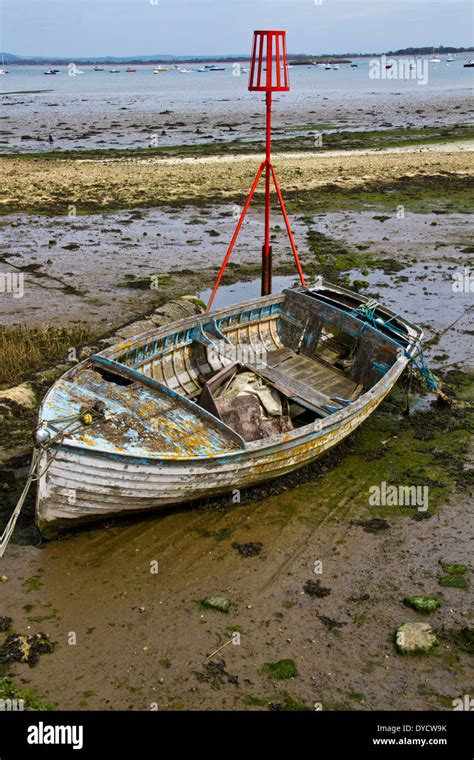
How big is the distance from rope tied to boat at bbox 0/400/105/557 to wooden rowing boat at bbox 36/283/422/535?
19 mm

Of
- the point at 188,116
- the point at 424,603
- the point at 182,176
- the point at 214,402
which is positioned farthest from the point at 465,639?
the point at 188,116

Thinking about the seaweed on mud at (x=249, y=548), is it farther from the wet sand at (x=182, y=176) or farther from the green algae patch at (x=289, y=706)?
the wet sand at (x=182, y=176)

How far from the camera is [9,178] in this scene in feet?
94.4

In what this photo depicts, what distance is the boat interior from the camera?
8.04 meters

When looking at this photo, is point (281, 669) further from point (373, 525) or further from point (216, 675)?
point (373, 525)

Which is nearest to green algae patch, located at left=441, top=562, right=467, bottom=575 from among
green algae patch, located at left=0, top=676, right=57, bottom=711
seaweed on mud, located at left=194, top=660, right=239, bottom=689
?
seaweed on mud, located at left=194, top=660, right=239, bottom=689

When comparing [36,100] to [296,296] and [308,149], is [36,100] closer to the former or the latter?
[308,149]

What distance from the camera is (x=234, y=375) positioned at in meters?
10.4

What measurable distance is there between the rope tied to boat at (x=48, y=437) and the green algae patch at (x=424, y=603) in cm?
399

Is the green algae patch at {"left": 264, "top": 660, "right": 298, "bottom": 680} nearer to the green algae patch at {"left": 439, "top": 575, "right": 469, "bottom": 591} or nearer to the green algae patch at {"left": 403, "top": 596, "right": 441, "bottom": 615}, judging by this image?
the green algae patch at {"left": 403, "top": 596, "right": 441, "bottom": 615}

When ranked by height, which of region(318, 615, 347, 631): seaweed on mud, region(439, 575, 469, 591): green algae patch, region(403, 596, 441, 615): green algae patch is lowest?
region(318, 615, 347, 631): seaweed on mud
